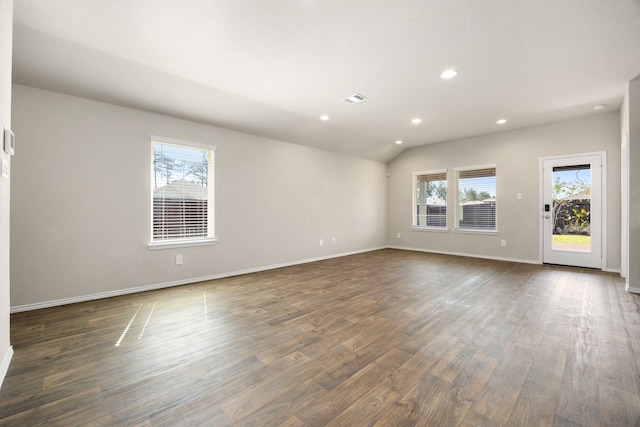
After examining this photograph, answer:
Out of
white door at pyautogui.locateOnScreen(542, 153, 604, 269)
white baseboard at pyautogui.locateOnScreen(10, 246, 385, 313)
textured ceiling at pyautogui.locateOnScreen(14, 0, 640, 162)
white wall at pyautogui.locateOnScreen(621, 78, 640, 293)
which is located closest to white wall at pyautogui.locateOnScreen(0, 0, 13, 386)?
textured ceiling at pyautogui.locateOnScreen(14, 0, 640, 162)

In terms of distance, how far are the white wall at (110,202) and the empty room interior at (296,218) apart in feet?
0.08

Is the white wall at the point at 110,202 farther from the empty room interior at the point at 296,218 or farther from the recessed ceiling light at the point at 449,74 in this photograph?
the recessed ceiling light at the point at 449,74

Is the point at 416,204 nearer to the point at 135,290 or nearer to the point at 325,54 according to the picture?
the point at 325,54

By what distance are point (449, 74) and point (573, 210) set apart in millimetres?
4014

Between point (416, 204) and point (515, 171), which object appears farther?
point (416, 204)

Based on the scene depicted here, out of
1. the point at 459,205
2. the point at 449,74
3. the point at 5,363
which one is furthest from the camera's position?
the point at 459,205

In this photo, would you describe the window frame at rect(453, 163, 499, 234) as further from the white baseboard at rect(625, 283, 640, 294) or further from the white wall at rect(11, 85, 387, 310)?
the white wall at rect(11, 85, 387, 310)

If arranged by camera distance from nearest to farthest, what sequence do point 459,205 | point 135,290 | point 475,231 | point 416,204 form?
1. point 135,290
2. point 475,231
3. point 459,205
4. point 416,204

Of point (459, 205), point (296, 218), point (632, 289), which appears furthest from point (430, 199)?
point (632, 289)

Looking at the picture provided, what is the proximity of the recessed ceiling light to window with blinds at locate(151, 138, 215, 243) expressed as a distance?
3500 mm

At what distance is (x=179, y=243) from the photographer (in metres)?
4.06

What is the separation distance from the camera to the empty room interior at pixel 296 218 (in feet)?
5.60

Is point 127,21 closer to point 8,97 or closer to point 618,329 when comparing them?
point 8,97

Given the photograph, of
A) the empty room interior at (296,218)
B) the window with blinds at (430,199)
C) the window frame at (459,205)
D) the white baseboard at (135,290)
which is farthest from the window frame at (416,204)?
the white baseboard at (135,290)
